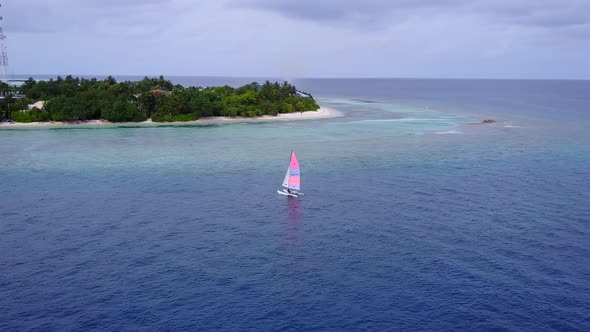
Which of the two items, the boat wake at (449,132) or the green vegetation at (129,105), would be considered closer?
the boat wake at (449,132)

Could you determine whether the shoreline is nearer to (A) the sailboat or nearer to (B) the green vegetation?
(B) the green vegetation

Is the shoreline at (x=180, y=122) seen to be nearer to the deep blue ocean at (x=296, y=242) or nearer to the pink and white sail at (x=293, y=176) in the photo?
the deep blue ocean at (x=296, y=242)

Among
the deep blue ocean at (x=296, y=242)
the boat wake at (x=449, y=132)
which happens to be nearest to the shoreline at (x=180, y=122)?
the deep blue ocean at (x=296, y=242)

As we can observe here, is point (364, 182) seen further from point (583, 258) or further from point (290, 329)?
point (290, 329)

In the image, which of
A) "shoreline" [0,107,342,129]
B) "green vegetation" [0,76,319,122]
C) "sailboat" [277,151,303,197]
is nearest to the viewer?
"sailboat" [277,151,303,197]

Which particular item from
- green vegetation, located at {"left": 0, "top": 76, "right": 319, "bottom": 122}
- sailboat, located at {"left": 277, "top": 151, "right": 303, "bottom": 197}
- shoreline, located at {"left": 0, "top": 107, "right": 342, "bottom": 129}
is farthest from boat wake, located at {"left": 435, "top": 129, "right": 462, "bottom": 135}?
sailboat, located at {"left": 277, "top": 151, "right": 303, "bottom": 197}

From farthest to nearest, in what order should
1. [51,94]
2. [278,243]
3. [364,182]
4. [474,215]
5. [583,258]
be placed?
[51,94], [364,182], [474,215], [278,243], [583,258]

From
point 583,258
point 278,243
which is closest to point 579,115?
point 583,258

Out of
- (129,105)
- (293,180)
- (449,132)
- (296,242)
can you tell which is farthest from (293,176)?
(129,105)
